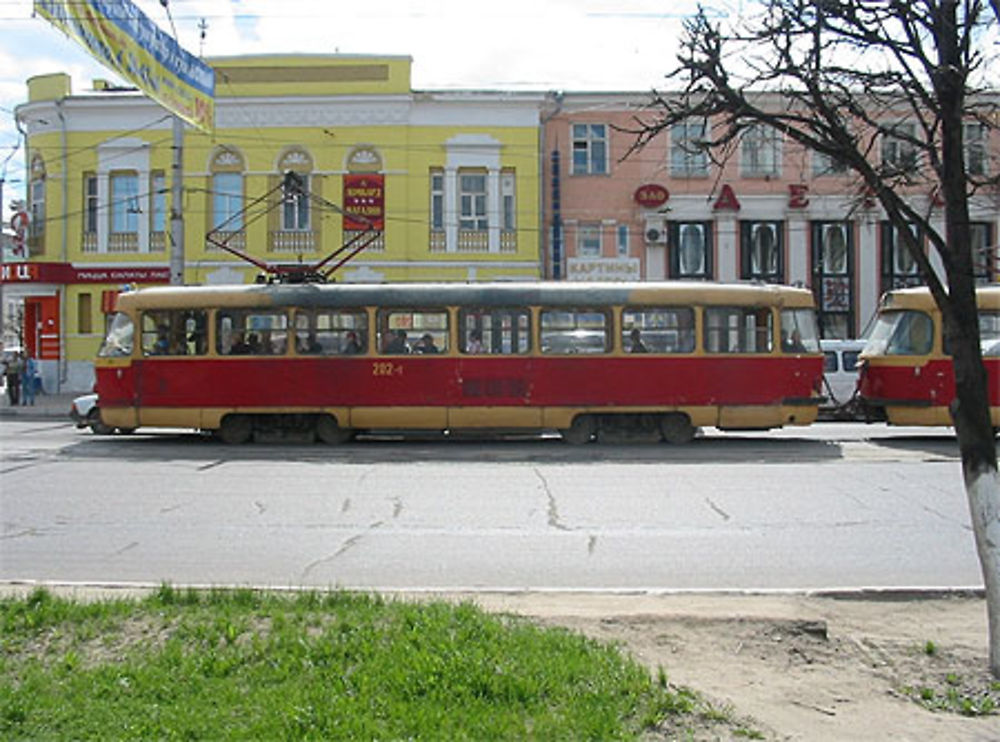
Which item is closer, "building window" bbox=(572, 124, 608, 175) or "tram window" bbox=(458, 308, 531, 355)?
"tram window" bbox=(458, 308, 531, 355)

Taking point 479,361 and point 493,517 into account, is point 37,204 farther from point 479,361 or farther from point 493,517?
point 493,517

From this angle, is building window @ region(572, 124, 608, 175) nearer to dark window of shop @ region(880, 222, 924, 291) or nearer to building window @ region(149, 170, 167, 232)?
dark window of shop @ region(880, 222, 924, 291)

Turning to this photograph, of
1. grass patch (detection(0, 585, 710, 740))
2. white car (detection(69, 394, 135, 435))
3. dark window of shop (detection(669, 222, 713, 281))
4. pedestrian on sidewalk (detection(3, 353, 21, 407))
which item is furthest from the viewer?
dark window of shop (detection(669, 222, 713, 281))

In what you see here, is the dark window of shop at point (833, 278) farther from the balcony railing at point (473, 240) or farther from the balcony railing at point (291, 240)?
the balcony railing at point (291, 240)

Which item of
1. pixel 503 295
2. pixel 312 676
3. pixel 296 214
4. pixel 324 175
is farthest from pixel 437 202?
pixel 312 676

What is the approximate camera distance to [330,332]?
17.4 metres

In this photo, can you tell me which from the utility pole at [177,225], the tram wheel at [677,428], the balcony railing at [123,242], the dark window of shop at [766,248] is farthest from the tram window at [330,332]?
the dark window of shop at [766,248]

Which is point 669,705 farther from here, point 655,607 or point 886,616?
point 886,616

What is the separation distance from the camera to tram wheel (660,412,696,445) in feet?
56.9

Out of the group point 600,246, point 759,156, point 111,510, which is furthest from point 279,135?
point 111,510

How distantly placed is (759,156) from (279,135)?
15729mm

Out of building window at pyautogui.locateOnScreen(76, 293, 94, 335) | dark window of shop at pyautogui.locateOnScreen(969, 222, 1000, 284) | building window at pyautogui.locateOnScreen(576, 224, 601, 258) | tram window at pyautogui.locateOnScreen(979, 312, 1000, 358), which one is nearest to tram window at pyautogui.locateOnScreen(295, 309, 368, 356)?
tram window at pyautogui.locateOnScreen(979, 312, 1000, 358)

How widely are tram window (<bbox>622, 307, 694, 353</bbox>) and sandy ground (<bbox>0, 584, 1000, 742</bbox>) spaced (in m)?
9.84

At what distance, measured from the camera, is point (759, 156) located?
33000 mm
